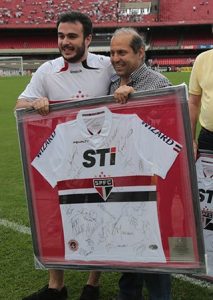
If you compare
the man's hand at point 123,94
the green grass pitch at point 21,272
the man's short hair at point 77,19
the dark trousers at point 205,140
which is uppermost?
the man's short hair at point 77,19

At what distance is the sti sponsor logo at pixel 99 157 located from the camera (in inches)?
102

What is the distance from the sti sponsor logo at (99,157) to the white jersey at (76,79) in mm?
490

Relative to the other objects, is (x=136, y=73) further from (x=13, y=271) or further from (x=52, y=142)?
(x=13, y=271)

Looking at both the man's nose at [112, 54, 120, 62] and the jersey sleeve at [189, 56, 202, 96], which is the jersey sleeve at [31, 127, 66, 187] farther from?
the jersey sleeve at [189, 56, 202, 96]

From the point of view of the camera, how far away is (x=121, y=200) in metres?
2.62

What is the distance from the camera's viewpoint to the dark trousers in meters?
3.04

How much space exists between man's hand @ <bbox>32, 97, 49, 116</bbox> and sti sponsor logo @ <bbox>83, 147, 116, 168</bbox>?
1.18ft

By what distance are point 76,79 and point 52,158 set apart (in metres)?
0.55

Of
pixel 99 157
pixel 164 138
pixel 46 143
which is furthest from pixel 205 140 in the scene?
pixel 46 143

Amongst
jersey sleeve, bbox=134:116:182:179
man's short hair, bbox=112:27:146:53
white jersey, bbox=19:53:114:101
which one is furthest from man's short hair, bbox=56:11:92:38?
jersey sleeve, bbox=134:116:182:179

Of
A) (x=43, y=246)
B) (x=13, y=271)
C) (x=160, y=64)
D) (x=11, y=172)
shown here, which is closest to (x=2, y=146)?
(x=11, y=172)

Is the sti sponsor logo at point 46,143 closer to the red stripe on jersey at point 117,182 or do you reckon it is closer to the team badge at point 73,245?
the red stripe on jersey at point 117,182

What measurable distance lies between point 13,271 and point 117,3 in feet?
183

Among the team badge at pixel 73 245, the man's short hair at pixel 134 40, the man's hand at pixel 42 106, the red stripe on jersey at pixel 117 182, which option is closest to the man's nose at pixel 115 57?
the man's short hair at pixel 134 40
